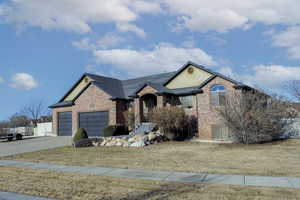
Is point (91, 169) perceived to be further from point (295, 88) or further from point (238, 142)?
point (295, 88)

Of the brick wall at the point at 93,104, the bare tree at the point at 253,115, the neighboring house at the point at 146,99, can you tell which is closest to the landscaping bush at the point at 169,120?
the neighboring house at the point at 146,99

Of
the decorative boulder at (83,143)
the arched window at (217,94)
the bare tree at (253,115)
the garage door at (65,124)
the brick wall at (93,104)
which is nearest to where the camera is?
the bare tree at (253,115)

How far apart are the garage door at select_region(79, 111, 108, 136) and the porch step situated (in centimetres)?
542

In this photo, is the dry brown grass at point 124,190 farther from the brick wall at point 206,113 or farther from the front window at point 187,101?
the front window at point 187,101

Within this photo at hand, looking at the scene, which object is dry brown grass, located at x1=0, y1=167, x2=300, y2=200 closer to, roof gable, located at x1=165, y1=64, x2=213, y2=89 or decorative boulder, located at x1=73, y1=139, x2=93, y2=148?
decorative boulder, located at x1=73, y1=139, x2=93, y2=148

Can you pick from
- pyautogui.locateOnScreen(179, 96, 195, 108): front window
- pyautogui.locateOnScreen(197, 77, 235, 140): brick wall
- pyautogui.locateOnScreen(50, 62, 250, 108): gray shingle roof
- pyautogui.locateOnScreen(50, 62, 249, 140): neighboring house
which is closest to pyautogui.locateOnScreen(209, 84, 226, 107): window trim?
pyautogui.locateOnScreen(50, 62, 249, 140): neighboring house

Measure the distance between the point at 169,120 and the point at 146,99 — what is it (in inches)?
250

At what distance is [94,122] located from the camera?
26.9 meters

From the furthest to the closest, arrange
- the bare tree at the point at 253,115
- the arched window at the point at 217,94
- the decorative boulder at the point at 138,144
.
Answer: the arched window at the point at 217,94 → the decorative boulder at the point at 138,144 → the bare tree at the point at 253,115

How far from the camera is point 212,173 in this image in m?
7.73

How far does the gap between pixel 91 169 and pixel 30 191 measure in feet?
Result: 9.42

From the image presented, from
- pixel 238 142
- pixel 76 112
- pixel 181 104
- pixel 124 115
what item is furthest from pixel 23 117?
pixel 238 142

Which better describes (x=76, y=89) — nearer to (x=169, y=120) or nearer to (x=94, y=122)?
(x=94, y=122)

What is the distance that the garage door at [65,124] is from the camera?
30031mm
